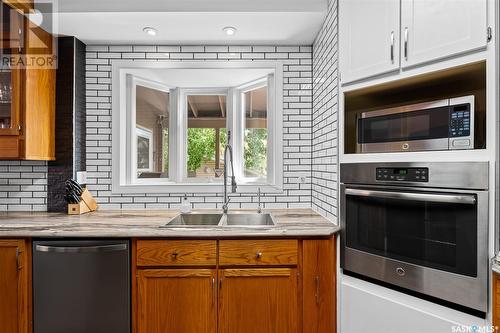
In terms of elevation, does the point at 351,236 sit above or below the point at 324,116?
below

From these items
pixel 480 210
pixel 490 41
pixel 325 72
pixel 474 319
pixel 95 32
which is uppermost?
pixel 95 32

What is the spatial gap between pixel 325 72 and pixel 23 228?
2.25 meters

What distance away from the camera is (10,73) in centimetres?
204

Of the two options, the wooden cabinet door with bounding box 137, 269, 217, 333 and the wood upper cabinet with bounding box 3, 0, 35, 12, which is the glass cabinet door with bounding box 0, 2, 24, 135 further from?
the wooden cabinet door with bounding box 137, 269, 217, 333

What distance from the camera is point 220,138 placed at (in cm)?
276

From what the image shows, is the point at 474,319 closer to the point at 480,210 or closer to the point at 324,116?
the point at 480,210

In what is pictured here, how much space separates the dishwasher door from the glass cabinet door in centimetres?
92

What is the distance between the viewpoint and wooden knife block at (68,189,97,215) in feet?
7.62

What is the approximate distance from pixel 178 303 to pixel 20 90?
1.81 m

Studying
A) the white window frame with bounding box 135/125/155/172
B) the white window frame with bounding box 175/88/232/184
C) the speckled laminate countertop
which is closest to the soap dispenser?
the speckled laminate countertop

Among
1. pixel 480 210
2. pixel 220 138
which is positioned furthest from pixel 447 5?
pixel 220 138

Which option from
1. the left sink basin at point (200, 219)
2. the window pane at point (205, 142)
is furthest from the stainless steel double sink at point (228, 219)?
the window pane at point (205, 142)

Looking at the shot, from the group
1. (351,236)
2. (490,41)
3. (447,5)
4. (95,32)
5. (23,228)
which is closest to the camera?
(490,41)

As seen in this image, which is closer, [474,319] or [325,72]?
[474,319]
